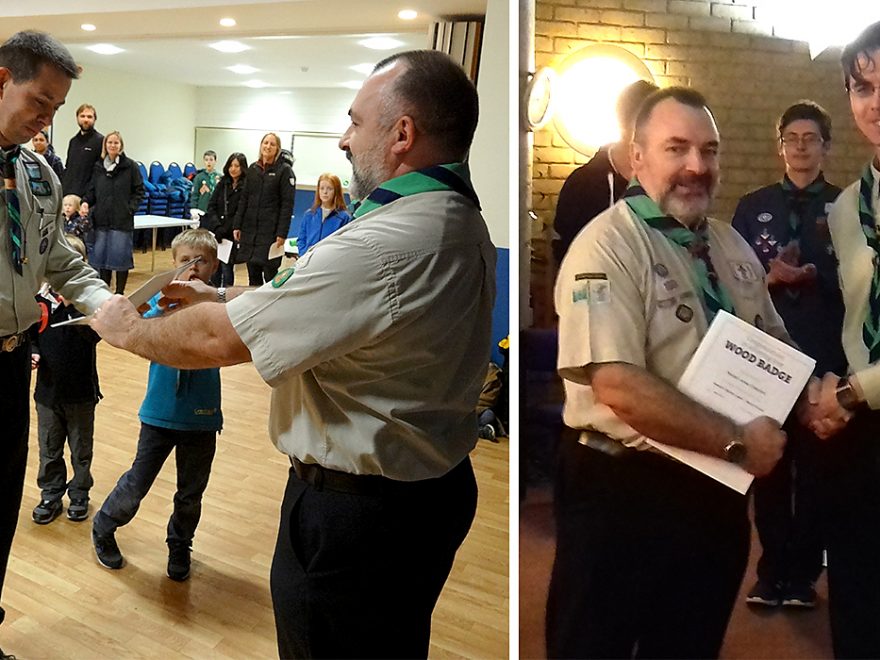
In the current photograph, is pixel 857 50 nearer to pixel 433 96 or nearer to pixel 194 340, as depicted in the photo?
pixel 433 96

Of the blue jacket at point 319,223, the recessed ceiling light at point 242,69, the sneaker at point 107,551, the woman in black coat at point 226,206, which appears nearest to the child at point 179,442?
the sneaker at point 107,551

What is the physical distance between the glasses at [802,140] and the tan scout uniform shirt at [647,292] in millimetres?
187

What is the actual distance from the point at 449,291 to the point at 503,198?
2.85m

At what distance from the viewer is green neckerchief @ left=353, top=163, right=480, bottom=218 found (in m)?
1.21

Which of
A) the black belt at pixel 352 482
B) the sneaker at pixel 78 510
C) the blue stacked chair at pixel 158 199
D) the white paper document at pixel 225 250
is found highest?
the blue stacked chair at pixel 158 199

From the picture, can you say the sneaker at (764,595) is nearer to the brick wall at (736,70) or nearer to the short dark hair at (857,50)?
the brick wall at (736,70)

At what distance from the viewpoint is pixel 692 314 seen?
1.31m

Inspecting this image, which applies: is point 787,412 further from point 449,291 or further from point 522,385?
point 449,291

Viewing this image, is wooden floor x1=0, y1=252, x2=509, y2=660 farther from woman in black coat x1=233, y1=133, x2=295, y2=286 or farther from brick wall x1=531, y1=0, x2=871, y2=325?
woman in black coat x1=233, y1=133, x2=295, y2=286

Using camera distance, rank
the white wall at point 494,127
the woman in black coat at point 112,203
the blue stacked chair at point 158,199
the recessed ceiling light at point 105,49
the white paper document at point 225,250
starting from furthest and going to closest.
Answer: the blue stacked chair at point 158,199 < the recessed ceiling light at point 105,49 < the woman in black coat at point 112,203 < the white paper document at point 225,250 < the white wall at point 494,127

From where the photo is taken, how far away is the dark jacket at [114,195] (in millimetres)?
5852

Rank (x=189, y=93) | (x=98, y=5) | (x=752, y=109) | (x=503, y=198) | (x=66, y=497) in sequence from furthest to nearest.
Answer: (x=189, y=93) → (x=98, y=5) → (x=503, y=198) → (x=66, y=497) → (x=752, y=109)

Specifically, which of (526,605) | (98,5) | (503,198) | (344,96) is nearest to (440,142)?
(526,605)

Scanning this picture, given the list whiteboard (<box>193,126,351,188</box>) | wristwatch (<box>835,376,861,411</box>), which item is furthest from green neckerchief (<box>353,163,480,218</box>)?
whiteboard (<box>193,126,351,188</box>)
